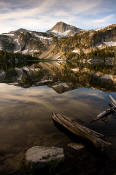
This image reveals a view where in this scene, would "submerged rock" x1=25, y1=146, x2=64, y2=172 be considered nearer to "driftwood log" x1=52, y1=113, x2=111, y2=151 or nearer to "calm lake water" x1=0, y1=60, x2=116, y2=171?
"calm lake water" x1=0, y1=60, x2=116, y2=171

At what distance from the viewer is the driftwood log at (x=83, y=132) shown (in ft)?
38.0

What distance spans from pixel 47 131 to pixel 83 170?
596 cm

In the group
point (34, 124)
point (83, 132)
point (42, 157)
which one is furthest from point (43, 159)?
point (34, 124)

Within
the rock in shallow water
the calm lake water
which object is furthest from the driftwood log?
the rock in shallow water

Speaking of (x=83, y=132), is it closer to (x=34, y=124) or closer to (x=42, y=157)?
(x=42, y=157)

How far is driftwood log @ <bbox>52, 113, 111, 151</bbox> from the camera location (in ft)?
38.0

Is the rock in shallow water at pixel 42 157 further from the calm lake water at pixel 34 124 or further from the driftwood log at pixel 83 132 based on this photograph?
the driftwood log at pixel 83 132

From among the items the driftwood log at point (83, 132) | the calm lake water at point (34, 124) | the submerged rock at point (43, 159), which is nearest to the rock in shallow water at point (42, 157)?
the submerged rock at point (43, 159)

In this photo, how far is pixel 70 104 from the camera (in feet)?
81.1

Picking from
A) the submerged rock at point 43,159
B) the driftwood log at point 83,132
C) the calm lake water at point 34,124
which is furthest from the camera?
the calm lake water at point 34,124

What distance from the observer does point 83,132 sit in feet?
41.6

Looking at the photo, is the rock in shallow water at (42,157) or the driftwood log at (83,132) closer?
the rock in shallow water at (42,157)

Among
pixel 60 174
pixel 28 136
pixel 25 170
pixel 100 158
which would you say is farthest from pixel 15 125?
pixel 100 158

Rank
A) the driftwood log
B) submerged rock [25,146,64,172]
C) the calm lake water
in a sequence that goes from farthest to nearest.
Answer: the calm lake water < the driftwood log < submerged rock [25,146,64,172]
